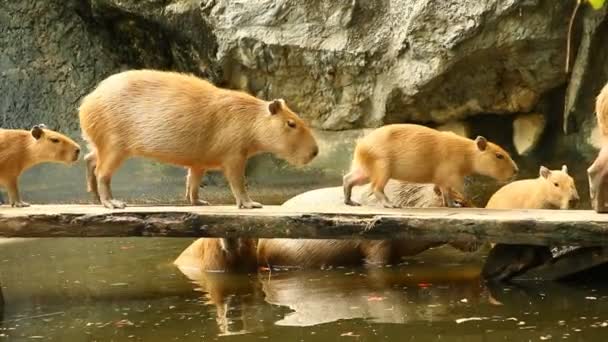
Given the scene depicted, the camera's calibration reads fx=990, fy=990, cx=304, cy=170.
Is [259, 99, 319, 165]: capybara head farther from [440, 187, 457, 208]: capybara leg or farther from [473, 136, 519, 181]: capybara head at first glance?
[473, 136, 519, 181]: capybara head

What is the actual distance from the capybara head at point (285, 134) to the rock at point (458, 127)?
242 inches

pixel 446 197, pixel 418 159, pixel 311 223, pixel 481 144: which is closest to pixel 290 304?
pixel 311 223

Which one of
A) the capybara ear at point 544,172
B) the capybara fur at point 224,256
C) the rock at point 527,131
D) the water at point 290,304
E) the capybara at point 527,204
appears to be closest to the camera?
the water at point 290,304

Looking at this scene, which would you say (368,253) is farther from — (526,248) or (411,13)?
(411,13)

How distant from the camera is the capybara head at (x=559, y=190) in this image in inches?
256

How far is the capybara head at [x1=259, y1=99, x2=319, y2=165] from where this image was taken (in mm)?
5730

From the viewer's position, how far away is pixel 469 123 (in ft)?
38.7

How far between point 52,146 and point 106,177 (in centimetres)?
73

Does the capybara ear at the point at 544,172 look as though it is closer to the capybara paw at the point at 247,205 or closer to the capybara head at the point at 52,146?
the capybara paw at the point at 247,205

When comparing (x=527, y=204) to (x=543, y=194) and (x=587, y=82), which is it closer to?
(x=543, y=194)

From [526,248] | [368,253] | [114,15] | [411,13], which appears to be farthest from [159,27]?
[526,248]

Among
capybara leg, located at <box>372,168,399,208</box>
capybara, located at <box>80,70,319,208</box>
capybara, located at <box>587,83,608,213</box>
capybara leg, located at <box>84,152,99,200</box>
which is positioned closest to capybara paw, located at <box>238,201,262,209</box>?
capybara, located at <box>80,70,319,208</box>

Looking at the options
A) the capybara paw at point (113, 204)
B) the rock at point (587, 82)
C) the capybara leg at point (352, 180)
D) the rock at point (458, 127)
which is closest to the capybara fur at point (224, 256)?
the capybara leg at point (352, 180)

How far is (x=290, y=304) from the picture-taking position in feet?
16.6
